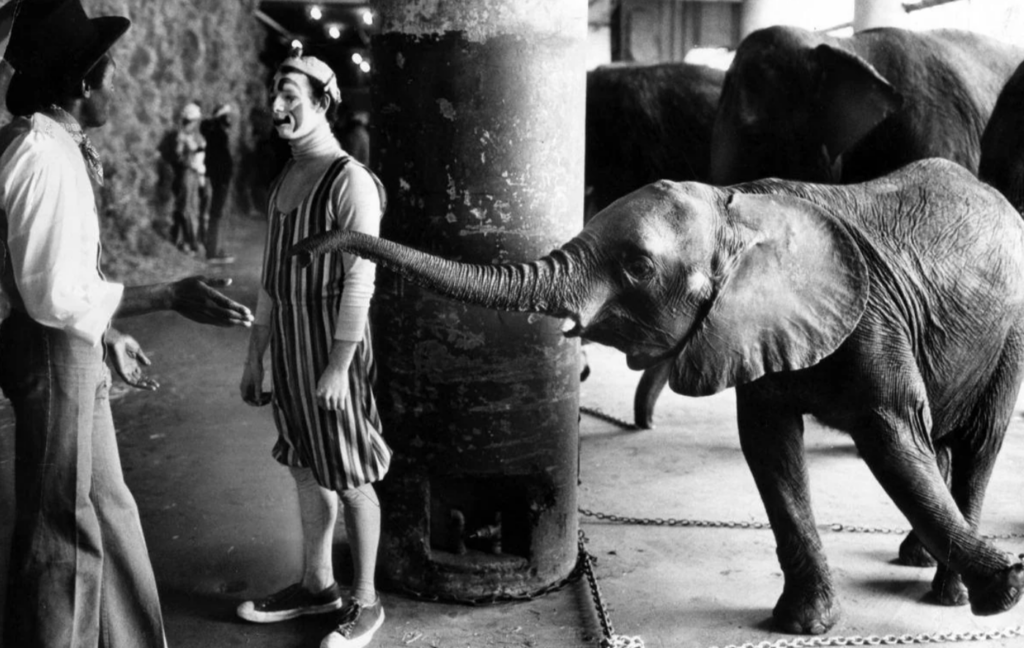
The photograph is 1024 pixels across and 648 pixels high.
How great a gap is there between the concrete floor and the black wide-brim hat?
1.92 meters

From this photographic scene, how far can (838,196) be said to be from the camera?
3.46 m

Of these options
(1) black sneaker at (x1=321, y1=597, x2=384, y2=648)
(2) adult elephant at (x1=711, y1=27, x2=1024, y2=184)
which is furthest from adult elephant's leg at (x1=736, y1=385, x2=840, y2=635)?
(2) adult elephant at (x1=711, y1=27, x2=1024, y2=184)

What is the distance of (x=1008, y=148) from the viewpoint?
17.8 feet

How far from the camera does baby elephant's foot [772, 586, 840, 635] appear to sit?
373 centimetres

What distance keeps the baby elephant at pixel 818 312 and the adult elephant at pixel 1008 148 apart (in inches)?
76.0

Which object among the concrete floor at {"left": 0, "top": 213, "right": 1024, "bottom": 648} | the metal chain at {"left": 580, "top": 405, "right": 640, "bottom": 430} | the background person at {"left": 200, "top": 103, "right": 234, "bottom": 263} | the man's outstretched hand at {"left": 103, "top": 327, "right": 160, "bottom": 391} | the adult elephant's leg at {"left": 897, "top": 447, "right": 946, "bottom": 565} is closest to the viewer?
the man's outstretched hand at {"left": 103, "top": 327, "right": 160, "bottom": 391}

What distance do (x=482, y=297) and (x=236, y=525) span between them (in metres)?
2.38

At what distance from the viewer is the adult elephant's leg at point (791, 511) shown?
3.69 m

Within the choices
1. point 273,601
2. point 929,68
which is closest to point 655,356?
point 273,601

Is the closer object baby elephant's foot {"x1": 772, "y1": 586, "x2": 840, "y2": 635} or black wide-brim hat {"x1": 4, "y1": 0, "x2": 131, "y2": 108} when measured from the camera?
black wide-brim hat {"x1": 4, "y1": 0, "x2": 131, "y2": 108}

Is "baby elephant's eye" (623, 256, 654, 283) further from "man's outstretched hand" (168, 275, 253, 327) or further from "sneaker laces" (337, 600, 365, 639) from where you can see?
"sneaker laces" (337, 600, 365, 639)

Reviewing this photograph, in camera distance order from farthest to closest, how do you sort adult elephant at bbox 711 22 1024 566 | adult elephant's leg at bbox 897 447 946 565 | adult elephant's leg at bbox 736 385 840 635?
adult elephant at bbox 711 22 1024 566
adult elephant's leg at bbox 897 447 946 565
adult elephant's leg at bbox 736 385 840 635

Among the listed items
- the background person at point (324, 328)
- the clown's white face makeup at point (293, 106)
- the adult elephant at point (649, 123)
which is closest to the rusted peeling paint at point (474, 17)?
the background person at point (324, 328)

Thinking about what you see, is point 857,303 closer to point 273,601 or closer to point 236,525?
point 273,601
